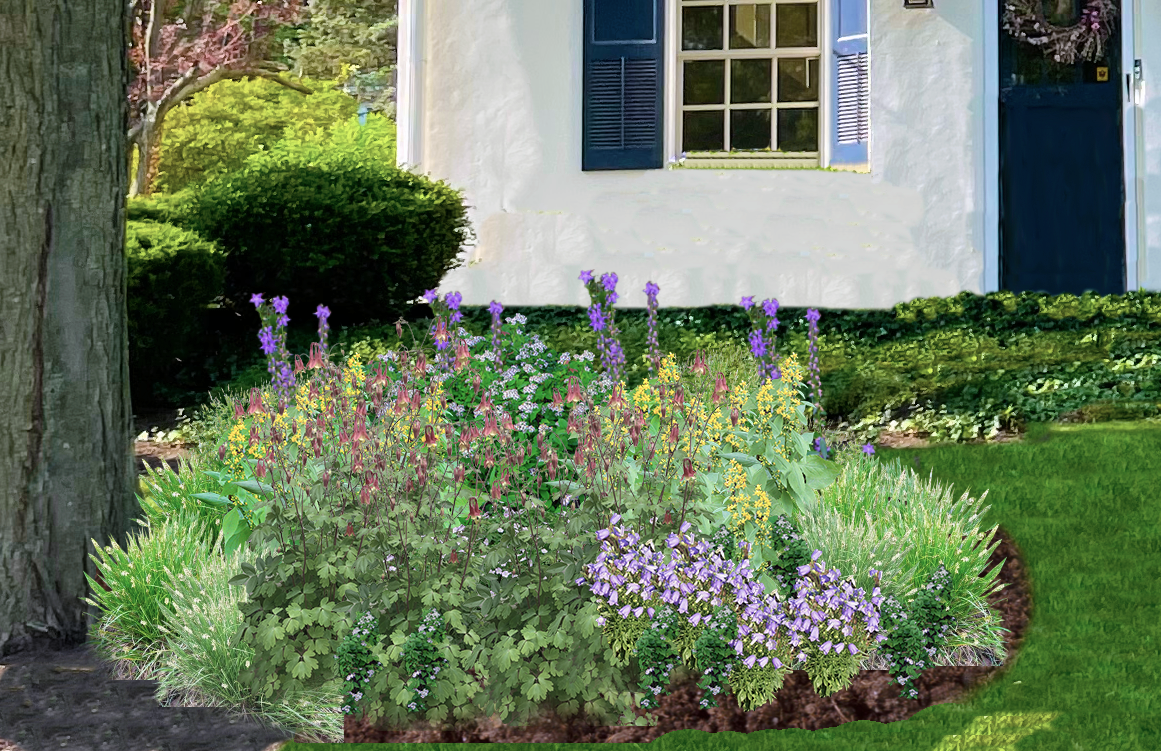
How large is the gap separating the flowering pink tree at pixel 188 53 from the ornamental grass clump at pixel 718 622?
15.5 meters

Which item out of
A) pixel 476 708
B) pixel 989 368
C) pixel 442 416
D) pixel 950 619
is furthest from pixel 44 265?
pixel 989 368

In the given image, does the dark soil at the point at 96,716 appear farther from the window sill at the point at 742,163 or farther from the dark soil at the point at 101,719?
the window sill at the point at 742,163

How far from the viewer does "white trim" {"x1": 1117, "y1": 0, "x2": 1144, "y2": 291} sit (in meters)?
11.9

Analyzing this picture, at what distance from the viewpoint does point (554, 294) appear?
1227 cm

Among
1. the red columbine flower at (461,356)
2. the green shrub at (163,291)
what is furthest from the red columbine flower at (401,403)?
the green shrub at (163,291)

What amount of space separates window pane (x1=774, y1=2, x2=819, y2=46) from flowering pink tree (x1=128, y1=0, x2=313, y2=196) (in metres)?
9.30

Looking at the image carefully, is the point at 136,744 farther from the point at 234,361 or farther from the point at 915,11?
the point at 915,11

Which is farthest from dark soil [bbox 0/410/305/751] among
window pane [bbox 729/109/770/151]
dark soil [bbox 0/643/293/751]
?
window pane [bbox 729/109/770/151]

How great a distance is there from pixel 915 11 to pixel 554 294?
3477mm

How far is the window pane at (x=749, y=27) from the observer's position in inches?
485

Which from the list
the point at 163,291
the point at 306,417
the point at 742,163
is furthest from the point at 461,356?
the point at 742,163

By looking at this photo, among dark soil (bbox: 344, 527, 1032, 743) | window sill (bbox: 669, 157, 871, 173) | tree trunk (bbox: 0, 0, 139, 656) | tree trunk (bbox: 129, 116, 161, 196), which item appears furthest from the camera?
tree trunk (bbox: 129, 116, 161, 196)

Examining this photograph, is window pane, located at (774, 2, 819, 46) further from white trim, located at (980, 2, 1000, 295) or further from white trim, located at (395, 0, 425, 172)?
white trim, located at (395, 0, 425, 172)

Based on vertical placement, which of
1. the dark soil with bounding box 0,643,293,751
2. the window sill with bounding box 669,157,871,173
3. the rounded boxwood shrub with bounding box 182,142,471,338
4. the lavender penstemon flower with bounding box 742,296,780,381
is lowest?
the dark soil with bounding box 0,643,293,751
